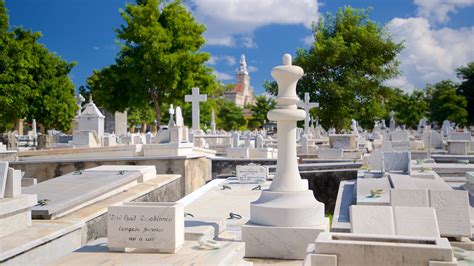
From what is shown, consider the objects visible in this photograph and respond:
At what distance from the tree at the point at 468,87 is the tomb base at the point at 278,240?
2649 inches

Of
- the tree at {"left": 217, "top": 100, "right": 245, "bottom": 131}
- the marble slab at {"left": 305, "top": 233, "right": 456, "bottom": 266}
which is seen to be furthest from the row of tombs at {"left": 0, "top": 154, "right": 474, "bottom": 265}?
the tree at {"left": 217, "top": 100, "right": 245, "bottom": 131}

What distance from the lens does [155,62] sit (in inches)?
1405

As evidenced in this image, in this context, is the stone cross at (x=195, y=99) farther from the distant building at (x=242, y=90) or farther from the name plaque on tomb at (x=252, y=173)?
the distant building at (x=242, y=90)

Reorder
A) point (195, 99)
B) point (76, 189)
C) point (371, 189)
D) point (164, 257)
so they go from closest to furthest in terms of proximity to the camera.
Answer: point (164, 257)
point (371, 189)
point (76, 189)
point (195, 99)

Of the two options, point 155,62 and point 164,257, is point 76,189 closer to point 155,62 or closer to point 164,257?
point 164,257

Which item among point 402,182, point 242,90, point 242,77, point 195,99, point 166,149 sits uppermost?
point 242,77

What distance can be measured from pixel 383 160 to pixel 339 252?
6.35m

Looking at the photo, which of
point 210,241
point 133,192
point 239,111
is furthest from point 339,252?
point 239,111

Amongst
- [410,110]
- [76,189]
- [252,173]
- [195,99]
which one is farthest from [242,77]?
[76,189]

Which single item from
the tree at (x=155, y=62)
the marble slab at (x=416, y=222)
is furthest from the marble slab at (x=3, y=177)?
the tree at (x=155, y=62)

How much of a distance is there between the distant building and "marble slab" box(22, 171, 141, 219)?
12309 cm

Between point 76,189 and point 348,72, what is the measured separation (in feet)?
102

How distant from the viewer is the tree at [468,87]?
213ft

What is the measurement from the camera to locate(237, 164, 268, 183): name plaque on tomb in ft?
38.0
